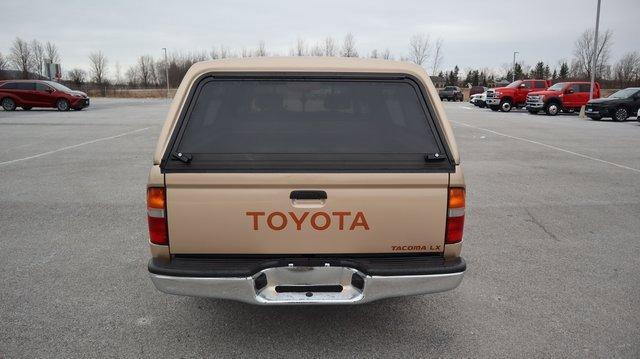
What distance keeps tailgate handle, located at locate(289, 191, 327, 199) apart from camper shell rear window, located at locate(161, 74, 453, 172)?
133mm

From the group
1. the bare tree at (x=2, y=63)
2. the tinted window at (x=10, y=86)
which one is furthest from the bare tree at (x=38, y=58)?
the tinted window at (x=10, y=86)

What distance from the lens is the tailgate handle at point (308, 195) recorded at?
270cm

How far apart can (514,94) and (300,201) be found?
30723 mm

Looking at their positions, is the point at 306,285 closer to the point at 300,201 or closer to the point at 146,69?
the point at 300,201

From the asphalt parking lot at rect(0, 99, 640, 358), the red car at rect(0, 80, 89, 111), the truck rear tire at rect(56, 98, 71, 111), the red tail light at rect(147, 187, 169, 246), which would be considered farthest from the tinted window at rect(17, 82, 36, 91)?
the red tail light at rect(147, 187, 169, 246)

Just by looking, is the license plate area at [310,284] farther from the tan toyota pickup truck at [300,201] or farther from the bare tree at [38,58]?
the bare tree at [38,58]

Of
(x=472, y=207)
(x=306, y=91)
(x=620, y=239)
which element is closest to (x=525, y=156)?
(x=472, y=207)

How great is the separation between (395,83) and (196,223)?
4.91ft

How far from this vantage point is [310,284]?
279cm

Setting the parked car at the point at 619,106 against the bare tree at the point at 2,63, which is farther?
the bare tree at the point at 2,63

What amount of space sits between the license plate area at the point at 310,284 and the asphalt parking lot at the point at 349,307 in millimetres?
457

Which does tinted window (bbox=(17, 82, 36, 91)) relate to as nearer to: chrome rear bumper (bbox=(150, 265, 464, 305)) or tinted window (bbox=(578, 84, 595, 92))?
chrome rear bumper (bbox=(150, 265, 464, 305))

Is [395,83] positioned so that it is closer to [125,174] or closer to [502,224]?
[502,224]

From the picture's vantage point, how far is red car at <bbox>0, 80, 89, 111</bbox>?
26.3 meters
